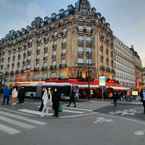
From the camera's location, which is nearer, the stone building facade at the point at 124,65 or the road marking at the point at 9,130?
the road marking at the point at 9,130

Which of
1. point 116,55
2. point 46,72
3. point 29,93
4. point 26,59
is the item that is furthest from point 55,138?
point 116,55

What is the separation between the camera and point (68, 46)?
4822 cm

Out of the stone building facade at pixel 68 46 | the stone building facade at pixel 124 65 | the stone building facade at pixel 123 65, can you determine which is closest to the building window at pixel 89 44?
the stone building facade at pixel 68 46

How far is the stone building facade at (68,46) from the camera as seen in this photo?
47344 millimetres

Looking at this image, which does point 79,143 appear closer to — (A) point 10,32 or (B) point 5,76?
(B) point 5,76

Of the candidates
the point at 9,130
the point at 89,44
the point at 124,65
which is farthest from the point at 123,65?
the point at 9,130

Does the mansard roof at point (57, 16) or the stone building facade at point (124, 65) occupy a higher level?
the mansard roof at point (57, 16)

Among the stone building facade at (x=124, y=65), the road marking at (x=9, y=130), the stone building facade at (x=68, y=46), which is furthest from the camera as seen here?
the stone building facade at (x=124, y=65)

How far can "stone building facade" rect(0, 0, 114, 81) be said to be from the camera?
155 ft

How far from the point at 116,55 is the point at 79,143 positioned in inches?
2434

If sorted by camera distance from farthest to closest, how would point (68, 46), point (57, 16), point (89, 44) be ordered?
point (57, 16) → point (89, 44) → point (68, 46)

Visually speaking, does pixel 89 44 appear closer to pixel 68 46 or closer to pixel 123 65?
pixel 68 46

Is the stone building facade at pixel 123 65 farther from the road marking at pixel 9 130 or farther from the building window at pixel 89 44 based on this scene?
the road marking at pixel 9 130

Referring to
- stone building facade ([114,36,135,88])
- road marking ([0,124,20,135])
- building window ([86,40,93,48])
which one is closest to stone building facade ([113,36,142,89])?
stone building facade ([114,36,135,88])
